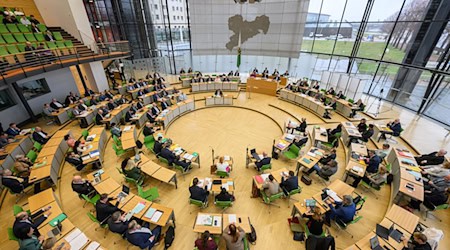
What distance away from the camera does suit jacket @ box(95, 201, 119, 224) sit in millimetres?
5016

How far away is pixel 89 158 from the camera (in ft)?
23.9

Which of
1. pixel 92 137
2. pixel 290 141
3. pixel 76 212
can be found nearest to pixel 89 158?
pixel 92 137

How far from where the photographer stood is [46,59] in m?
10.4

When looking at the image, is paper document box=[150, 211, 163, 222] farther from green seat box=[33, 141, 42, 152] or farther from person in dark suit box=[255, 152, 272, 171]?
green seat box=[33, 141, 42, 152]

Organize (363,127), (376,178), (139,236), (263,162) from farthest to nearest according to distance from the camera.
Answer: (363,127) → (263,162) → (376,178) → (139,236)

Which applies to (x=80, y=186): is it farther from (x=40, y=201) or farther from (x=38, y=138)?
(x=38, y=138)

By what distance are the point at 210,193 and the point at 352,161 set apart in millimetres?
5605

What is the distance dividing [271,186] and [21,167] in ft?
28.8

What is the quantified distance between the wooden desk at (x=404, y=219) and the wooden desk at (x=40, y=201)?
9610 millimetres

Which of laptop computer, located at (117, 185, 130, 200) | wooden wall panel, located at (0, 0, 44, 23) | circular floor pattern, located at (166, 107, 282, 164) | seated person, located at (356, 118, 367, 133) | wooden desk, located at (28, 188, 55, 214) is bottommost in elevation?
circular floor pattern, located at (166, 107, 282, 164)

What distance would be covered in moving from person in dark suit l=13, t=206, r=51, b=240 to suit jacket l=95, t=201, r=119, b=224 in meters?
1.30

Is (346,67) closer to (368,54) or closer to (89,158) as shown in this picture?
(368,54)

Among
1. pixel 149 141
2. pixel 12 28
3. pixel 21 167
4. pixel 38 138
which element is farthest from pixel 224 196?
pixel 12 28

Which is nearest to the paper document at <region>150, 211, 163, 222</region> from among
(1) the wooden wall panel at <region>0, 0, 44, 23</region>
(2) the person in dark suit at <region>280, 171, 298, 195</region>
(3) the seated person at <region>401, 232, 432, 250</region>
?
(2) the person in dark suit at <region>280, 171, 298, 195</region>
